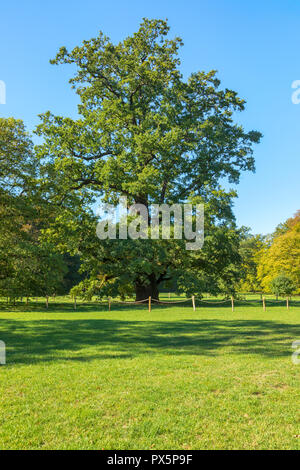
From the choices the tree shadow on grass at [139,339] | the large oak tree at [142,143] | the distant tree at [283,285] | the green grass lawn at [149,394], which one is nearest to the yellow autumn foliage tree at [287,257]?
the distant tree at [283,285]

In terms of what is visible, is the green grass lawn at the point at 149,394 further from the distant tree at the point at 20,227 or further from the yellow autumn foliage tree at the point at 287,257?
the yellow autumn foliage tree at the point at 287,257

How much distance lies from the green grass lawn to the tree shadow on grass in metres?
0.05

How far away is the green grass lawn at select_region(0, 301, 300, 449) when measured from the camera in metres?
4.07

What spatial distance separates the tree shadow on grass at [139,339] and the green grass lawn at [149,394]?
0.16ft

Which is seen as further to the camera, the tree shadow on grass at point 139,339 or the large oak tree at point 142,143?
the large oak tree at point 142,143

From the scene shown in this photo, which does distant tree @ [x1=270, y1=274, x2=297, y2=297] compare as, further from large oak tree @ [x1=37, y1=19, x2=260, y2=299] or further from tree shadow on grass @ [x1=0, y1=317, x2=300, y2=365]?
tree shadow on grass @ [x1=0, y1=317, x2=300, y2=365]

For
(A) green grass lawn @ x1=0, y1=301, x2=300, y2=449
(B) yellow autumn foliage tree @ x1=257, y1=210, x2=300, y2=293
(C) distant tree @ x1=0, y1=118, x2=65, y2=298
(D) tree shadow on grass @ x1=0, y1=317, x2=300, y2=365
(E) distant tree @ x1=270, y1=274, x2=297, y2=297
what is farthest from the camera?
(B) yellow autumn foliage tree @ x1=257, y1=210, x2=300, y2=293

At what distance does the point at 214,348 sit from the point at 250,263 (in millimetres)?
49284

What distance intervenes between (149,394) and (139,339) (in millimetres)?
5329

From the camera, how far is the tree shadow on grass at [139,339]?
867cm

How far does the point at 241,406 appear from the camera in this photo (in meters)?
5.05

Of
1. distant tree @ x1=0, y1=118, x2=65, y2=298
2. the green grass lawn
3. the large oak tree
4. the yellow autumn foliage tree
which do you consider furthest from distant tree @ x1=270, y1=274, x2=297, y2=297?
the green grass lawn

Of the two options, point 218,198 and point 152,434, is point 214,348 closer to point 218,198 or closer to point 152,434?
point 152,434
